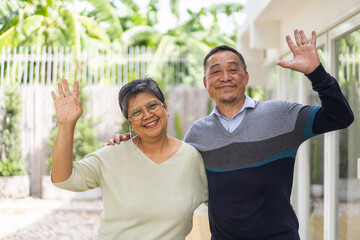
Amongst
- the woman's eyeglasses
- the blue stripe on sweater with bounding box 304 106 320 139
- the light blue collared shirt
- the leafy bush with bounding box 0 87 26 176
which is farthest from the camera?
the leafy bush with bounding box 0 87 26 176

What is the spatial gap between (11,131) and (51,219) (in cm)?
254

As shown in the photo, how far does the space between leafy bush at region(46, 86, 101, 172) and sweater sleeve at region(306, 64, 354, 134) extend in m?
7.06

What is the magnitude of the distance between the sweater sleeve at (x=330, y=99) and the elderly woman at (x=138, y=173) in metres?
0.81

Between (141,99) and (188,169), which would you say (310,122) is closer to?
(188,169)

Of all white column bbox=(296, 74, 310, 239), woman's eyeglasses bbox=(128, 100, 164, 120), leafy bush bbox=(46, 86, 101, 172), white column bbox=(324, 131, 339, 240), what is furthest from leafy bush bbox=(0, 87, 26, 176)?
woman's eyeglasses bbox=(128, 100, 164, 120)

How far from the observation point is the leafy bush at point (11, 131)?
8.48m

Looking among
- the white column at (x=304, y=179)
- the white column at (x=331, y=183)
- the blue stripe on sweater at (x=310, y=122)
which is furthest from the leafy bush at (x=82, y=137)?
the blue stripe on sweater at (x=310, y=122)

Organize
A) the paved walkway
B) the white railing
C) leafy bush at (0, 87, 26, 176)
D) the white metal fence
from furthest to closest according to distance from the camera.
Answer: the white railing, the white metal fence, leafy bush at (0, 87, 26, 176), the paved walkway

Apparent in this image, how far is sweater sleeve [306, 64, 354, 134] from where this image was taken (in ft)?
6.58

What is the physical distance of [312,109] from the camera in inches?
86.8

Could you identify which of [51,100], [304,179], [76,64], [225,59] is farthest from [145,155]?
[76,64]

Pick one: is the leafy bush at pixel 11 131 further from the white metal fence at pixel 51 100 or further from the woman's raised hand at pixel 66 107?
the woman's raised hand at pixel 66 107

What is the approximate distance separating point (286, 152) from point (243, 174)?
27 centimetres

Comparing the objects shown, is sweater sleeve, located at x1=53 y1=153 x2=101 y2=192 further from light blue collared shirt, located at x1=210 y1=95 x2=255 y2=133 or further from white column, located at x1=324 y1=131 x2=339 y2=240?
white column, located at x1=324 y1=131 x2=339 y2=240
